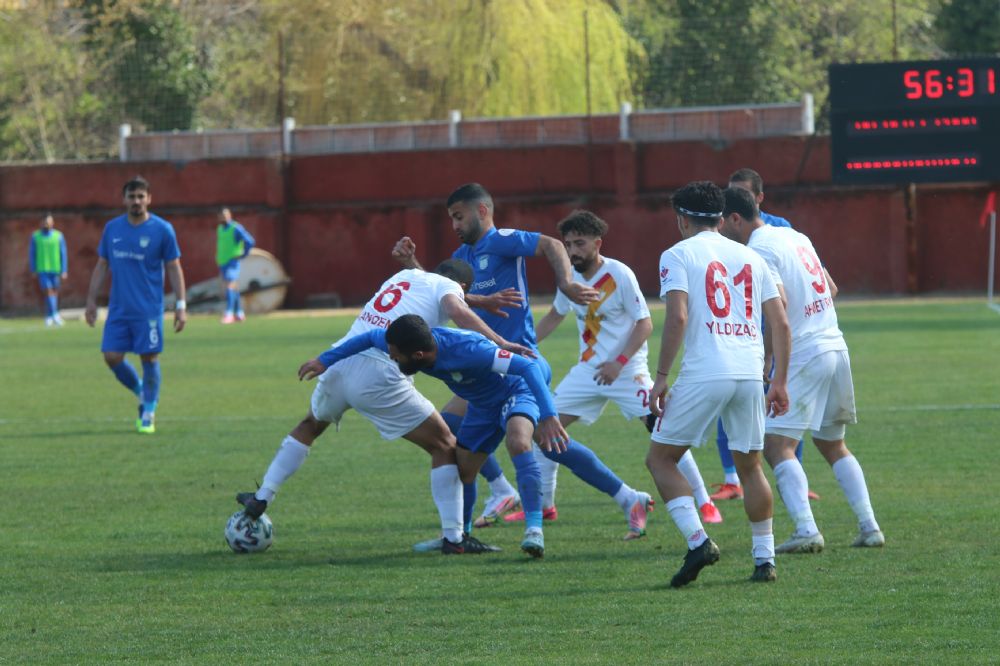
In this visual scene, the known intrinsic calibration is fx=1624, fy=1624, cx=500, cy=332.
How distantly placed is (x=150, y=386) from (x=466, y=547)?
696cm

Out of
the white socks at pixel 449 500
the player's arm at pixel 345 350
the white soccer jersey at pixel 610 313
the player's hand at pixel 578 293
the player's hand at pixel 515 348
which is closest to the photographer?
the player's arm at pixel 345 350

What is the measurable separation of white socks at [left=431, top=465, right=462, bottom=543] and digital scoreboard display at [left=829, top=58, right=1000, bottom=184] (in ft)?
70.9

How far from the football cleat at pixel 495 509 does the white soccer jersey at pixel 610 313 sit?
98 cm

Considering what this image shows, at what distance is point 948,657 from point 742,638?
2.64 ft

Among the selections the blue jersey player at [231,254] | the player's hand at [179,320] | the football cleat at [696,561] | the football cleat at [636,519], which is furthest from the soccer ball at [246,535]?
the blue jersey player at [231,254]

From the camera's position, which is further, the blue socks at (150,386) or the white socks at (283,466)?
the blue socks at (150,386)

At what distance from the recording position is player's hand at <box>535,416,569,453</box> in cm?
812

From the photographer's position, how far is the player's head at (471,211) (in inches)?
372

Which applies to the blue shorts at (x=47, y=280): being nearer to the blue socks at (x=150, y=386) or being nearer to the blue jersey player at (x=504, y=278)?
the blue socks at (x=150, y=386)

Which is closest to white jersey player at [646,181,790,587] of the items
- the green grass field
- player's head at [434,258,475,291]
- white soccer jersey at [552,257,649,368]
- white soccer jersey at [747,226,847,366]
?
the green grass field

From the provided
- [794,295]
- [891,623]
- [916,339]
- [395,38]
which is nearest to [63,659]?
[891,623]

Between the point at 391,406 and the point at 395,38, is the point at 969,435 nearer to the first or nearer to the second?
the point at 391,406

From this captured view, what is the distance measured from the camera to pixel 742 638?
6.39 meters

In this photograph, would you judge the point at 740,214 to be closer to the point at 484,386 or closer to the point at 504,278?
the point at 484,386
